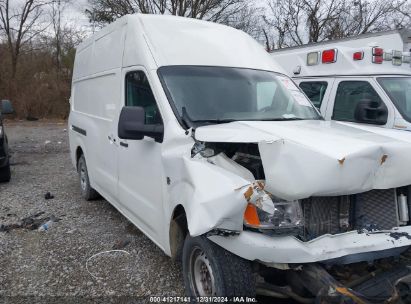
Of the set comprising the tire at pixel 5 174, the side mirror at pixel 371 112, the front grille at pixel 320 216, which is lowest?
the tire at pixel 5 174

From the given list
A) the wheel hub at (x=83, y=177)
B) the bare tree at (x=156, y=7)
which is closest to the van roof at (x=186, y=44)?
the wheel hub at (x=83, y=177)

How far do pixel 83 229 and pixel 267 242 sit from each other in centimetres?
329

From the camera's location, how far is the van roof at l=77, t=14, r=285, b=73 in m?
4.12

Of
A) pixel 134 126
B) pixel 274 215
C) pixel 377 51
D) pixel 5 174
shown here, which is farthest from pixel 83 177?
pixel 377 51

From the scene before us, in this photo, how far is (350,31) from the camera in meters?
28.9

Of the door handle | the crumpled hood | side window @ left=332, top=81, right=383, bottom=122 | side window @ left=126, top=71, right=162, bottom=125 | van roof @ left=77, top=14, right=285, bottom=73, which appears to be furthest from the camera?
side window @ left=332, top=81, right=383, bottom=122

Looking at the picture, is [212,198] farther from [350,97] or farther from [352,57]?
[352,57]

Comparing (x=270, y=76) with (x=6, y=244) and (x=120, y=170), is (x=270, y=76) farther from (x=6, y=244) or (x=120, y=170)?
(x=6, y=244)

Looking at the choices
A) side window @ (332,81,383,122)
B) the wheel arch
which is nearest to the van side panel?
the wheel arch

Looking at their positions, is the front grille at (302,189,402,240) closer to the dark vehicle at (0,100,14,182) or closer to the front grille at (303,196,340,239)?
the front grille at (303,196,340,239)

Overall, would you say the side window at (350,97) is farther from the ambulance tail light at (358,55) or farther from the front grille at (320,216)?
the front grille at (320,216)

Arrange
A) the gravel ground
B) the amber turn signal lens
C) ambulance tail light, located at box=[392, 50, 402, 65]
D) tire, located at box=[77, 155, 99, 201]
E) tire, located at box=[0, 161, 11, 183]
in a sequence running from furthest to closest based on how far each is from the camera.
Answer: tire, located at box=[0, 161, 11, 183]
ambulance tail light, located at box=[392, 50, 402, 65]
tire, located at box=[77, 155, 99, 201]
the gravel ground
the amber turn signal lens

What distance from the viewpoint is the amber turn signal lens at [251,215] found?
8.54 ft

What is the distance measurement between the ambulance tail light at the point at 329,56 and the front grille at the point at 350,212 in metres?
4.30
